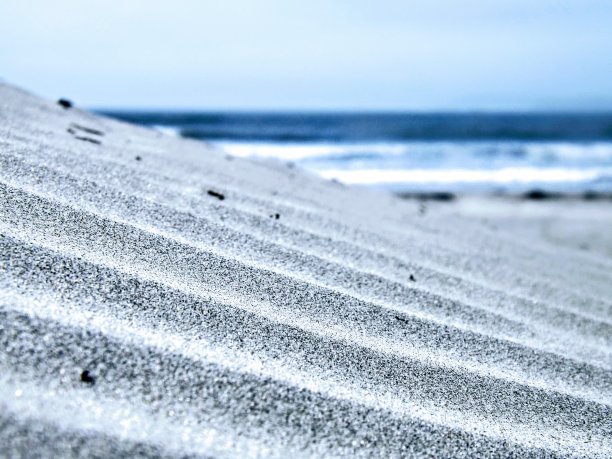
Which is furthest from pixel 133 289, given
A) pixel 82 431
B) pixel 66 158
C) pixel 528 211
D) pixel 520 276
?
pixel 528 211

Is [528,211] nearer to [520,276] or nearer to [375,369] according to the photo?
[520,276]

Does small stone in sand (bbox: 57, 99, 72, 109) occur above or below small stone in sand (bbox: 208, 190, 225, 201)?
above

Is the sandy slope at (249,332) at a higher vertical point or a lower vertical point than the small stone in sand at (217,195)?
lower

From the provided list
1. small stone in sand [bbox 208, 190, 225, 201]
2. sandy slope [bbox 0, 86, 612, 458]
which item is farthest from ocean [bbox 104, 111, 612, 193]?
sandy slope [bbox 0, 86, 612, 458]

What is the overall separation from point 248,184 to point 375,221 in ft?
1.39

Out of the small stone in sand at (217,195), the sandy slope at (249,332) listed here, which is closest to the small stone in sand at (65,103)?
the sandy slope at (249,332)

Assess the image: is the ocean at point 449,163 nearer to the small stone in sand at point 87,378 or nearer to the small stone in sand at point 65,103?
the small stone in sand at point 65,103

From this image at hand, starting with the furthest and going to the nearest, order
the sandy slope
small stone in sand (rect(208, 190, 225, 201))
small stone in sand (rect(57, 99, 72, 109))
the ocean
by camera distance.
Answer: the ocean < small stone in sand (rect(57, 99, 72, 109)) < small stone in sand (rect(208, 190, 225, 201)) < the sandy slope

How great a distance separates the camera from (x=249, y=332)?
110 centimetres

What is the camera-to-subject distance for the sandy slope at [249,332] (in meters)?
0.86

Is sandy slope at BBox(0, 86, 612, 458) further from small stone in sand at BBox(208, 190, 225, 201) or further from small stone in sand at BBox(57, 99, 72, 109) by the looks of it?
small stone in sand at BBox(57, 99, 72, 109)

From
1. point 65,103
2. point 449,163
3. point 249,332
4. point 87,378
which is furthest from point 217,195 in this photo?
point 449,163

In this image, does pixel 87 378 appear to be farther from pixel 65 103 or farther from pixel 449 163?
pixel 449 163

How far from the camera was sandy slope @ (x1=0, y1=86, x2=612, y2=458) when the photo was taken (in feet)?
2.81
